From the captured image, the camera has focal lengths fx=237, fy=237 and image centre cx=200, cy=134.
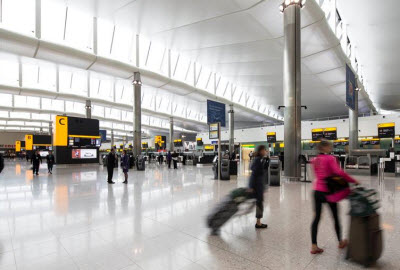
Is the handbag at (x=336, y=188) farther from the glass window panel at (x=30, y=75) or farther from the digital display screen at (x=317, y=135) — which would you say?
the glass window panel at (x=30, y=75)

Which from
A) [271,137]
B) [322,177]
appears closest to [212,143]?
[322,177]

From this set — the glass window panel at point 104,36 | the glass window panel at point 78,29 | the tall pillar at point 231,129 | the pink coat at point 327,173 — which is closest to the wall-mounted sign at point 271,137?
the tall pillar at point 231,129

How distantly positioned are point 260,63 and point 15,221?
20.1 metres

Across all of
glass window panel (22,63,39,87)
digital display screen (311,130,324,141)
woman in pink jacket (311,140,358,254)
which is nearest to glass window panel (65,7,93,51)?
glass window panel (22,63,39,87)

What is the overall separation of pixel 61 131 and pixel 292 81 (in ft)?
65.4

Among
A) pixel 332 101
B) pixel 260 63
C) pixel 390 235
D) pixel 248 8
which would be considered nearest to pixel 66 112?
pixel 260 63

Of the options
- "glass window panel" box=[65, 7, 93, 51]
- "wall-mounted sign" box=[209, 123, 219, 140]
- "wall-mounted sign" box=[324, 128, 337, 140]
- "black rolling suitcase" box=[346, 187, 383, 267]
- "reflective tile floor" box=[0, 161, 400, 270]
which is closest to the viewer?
"black rolling suitcase" box=[346, 187, 383, 267]

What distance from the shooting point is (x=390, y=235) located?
12.7 ft

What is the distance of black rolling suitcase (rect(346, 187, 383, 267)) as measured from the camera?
277cm

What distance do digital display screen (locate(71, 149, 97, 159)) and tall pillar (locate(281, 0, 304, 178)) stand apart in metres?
19.6

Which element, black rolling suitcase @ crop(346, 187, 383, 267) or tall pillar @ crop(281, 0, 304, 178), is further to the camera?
tall pillar @ crop(281, 0, 304, 178)

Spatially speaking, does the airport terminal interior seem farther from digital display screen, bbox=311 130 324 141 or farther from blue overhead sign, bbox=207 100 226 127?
digital display screen, bbox=311 130 324 141

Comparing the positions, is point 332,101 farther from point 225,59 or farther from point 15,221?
point 15,221

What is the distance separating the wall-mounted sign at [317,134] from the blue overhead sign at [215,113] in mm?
19478
